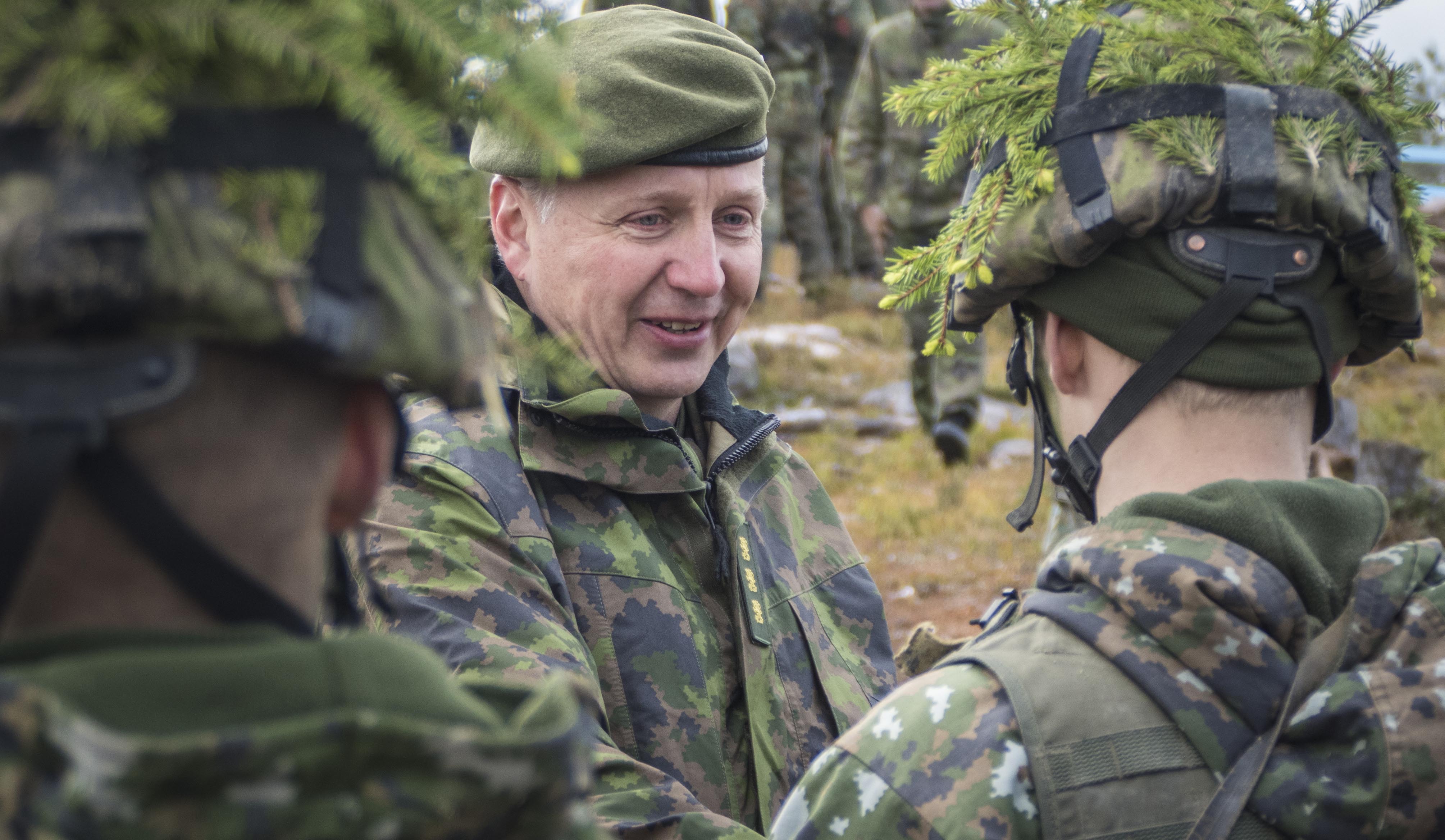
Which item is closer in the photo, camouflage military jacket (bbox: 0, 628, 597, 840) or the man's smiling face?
camouflage military jacket (bbox: 0, 628, 597, 840)

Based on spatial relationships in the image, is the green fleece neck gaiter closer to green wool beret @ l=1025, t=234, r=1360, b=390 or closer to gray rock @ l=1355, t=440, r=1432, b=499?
green wool beret @ l=1025, t=234, r=1360, b=390

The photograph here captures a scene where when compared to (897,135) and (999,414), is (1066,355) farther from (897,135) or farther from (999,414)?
(999,414)

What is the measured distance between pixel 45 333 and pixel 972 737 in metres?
1.17

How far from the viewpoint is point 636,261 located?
2742mm

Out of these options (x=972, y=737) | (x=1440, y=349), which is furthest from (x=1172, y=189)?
Answer: (x=1440, y=349)

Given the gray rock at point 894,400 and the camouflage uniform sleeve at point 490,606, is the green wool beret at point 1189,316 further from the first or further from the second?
the gray rock at point 894,400

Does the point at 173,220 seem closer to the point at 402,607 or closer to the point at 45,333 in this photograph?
the point at 45,333

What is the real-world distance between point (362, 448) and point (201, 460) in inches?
6.8

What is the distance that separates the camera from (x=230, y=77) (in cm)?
95

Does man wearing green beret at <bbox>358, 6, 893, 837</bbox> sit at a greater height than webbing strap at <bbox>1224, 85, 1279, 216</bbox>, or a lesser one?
lesser

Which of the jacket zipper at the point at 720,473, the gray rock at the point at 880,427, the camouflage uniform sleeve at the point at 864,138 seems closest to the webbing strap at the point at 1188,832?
the jacket zipper at the point at 720,473

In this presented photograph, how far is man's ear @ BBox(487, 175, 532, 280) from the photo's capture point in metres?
2.84

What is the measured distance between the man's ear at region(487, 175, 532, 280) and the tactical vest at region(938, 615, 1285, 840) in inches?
65.5

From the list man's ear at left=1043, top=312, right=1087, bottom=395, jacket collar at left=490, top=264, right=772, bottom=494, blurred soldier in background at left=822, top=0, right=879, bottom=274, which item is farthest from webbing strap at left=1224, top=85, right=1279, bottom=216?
blurred soldier in background at left=822, top=0, right=879, bottom=274
